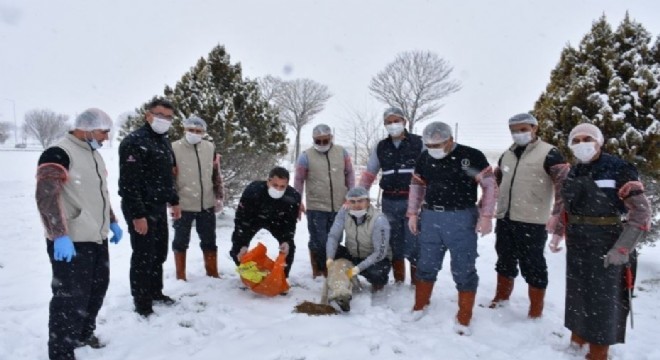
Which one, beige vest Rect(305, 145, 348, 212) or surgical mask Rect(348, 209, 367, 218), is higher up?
beige vest Rect(305, 145, 348, 212)

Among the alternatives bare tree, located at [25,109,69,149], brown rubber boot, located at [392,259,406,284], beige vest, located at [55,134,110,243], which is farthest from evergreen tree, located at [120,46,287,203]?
bare tree, located at [25,109,69,149]

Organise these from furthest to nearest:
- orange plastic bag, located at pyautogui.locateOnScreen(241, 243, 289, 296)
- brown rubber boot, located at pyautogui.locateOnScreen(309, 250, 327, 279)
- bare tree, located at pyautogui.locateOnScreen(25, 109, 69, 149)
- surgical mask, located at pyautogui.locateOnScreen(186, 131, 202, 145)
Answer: bare tree, located at pyautogui.locateOnScreen(25, 109, 69, 149)
brown rubber boot, located at pyautogui.locateOnScreen(309, 250, 327, 279)
surgical mask, located at pyautogui.locateOnScreen(186, 131, 202, 145)
orange plastic bag, located at pyautogui.locateOnScreen(241, 243, 289, 296)

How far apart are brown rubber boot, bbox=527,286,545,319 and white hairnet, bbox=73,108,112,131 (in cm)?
411

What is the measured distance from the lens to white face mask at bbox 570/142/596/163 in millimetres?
3316

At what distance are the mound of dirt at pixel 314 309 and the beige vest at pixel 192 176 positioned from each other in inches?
67.1

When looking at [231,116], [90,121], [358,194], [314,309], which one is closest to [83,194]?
[90,121]

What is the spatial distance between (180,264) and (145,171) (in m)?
1.50

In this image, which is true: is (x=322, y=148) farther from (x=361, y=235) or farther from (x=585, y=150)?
(x=585, y=150)

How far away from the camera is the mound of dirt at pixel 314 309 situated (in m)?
4.13

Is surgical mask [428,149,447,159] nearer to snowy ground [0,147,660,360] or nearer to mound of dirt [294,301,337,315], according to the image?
snowy ground [0,147,660,360]

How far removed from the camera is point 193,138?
16.1 ft

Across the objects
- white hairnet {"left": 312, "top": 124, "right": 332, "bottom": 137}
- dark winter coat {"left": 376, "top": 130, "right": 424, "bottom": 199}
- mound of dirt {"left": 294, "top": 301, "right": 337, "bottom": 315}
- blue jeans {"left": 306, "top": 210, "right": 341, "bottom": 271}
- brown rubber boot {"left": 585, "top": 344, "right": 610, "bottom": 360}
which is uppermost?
white hairnet {"left": 312, "top": 124, "right": 332, "bottom": 137}

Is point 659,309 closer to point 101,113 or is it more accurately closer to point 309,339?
point 309,339

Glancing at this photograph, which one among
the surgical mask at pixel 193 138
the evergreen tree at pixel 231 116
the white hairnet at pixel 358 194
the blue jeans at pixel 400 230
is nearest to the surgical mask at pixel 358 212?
the white hairnet at pixel 358 194
